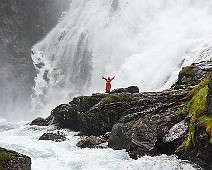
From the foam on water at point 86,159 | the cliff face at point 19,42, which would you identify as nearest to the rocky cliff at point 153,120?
the foam on water at point 86,159

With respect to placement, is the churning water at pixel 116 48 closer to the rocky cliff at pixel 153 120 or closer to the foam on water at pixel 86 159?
the rocky cliff at pixel 153 120

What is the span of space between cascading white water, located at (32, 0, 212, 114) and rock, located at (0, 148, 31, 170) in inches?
923

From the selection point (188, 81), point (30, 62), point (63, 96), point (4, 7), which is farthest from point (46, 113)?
point (188, 81)

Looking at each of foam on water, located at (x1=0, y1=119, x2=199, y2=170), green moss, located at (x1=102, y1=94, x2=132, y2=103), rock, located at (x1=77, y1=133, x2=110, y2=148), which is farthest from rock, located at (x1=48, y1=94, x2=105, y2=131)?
foam on water, located at (x1=0, y1=119, x2=199, y2=170)

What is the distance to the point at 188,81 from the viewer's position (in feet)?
78.2

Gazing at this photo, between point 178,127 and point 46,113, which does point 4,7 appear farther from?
point 178,127

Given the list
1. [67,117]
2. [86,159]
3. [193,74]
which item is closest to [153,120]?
[86,159]

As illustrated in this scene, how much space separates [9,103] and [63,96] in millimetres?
8613

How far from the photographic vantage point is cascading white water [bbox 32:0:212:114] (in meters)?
38.2

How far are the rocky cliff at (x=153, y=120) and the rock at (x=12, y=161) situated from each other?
5.18 metres

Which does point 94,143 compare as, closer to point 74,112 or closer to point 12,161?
point 12,161

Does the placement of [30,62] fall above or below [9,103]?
above

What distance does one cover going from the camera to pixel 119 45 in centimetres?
5159

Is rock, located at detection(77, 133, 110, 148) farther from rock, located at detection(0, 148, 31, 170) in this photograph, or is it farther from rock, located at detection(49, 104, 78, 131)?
rock, located at detection(49, 104, 78, 131)
